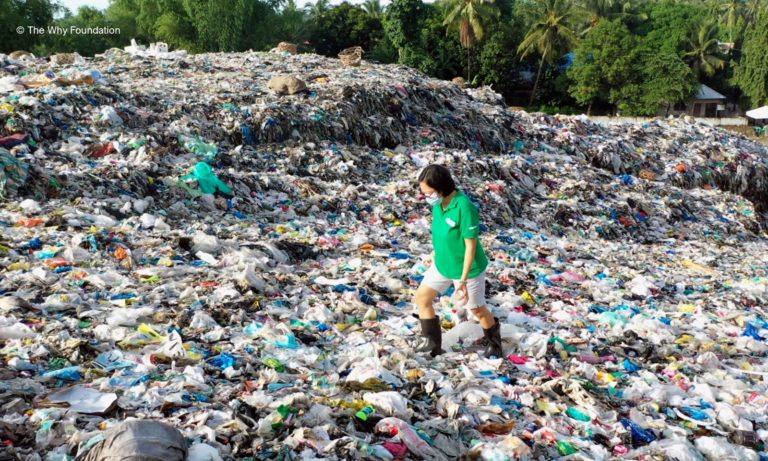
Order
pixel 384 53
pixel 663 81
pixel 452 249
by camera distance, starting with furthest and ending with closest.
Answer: pixel 384 53 < pixel 663 81 < pixel 452 249

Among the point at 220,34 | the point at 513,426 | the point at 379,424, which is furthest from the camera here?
the point at 220,34

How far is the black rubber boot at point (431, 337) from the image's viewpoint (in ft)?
11.6

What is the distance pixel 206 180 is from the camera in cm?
677

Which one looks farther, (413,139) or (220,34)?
(220,34)

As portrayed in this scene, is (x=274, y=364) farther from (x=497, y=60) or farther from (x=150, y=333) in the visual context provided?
(x=497, y=60)

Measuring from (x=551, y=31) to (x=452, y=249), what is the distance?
2641cm

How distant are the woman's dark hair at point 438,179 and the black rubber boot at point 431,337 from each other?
0.79 m

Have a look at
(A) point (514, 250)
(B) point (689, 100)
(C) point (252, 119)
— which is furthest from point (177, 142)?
(B) point (689, 100)

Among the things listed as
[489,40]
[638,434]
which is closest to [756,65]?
[489,40]

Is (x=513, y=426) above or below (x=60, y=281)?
below

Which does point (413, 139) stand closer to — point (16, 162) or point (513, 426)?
point (16, 162)

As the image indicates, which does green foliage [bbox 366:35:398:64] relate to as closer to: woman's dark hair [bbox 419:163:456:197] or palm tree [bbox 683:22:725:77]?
palm tree [bbox 683:22:725:77]

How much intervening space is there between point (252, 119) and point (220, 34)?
19.5m

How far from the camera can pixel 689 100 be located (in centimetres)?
2989
